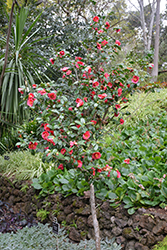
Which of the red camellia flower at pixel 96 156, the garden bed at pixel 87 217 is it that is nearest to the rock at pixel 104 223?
the garden bed at pixel 87 217

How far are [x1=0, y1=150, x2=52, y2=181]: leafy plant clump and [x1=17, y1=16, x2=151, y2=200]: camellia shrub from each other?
89 centimetres

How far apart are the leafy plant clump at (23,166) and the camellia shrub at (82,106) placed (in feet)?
2.91

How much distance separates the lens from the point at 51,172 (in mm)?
2475

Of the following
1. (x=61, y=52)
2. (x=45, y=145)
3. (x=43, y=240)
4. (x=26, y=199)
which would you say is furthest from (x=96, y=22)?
(x=26, y=199)

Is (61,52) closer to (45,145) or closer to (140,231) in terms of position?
(45,145)

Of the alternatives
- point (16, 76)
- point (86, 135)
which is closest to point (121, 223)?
point (86, 135)

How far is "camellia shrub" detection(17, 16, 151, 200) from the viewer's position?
5.21 feet

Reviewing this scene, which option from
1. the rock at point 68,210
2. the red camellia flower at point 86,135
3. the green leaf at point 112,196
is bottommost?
the rock at point 68,210

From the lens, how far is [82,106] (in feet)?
5.34

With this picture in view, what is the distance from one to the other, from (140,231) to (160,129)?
2.09m

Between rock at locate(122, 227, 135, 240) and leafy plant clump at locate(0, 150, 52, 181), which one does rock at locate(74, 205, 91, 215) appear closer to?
rock at locate(122, 227, 135, 240)

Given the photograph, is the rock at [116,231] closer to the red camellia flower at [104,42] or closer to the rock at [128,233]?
the rock at [128,233]

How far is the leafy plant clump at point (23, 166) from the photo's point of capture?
2.75m

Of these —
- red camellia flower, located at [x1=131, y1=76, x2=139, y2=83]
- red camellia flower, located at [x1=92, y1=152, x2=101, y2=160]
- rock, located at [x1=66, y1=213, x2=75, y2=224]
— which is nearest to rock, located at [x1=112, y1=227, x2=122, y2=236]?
rock, located at [x1=66, y1=213, x2=75, y2=224]
